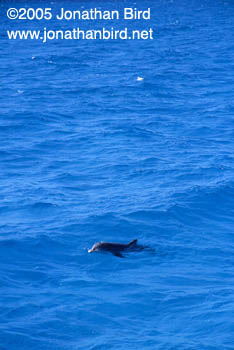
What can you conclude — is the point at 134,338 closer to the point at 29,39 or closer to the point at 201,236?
the point at 201,236

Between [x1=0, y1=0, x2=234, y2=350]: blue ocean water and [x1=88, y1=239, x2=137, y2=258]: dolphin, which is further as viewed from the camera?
[x1=88, y1=239, x2=137, y2=258]: dolphin

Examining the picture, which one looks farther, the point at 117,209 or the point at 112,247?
the point at 117,209

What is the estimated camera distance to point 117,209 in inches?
1057

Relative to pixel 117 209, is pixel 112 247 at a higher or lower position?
lower

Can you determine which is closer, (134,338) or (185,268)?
(134,338)

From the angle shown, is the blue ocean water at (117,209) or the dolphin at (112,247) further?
the dolphin at (112,247)

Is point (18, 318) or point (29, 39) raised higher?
point (29, 39)

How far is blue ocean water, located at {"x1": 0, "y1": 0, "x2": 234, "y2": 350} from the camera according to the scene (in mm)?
18328

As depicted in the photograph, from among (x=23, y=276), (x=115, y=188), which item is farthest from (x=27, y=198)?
(x=23, y=276)

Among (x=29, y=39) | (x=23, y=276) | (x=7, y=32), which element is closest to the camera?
(x=23, y=276)

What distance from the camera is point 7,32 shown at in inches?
3748

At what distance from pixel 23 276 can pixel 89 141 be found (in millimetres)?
16904

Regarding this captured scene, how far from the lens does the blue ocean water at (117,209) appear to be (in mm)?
18328

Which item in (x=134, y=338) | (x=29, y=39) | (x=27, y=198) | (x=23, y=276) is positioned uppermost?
(x=29, y=39)
